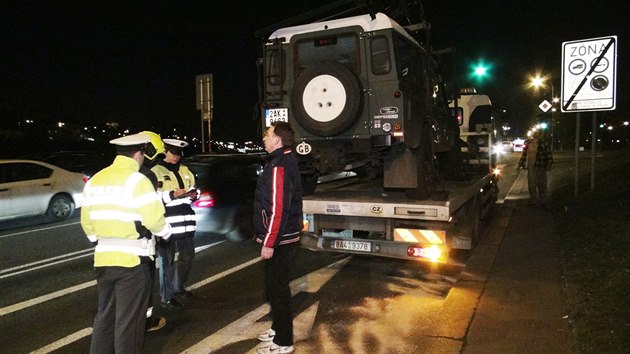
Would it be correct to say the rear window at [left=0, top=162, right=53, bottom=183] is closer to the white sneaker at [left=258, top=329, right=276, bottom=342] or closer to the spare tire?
the spare tire

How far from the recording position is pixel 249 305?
5547 mm

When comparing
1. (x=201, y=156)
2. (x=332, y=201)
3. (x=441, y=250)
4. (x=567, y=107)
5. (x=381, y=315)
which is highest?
(x=567, y=107)

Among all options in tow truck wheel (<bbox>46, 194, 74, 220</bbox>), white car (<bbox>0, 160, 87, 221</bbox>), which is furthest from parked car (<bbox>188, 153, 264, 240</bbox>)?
tow truck wheel (<bbox>46, 194, 74, 220</bbox>)

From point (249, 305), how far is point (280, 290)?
1530 millimetres

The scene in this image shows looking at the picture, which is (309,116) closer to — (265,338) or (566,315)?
(265,338)

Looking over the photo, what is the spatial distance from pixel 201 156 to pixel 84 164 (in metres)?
7.52

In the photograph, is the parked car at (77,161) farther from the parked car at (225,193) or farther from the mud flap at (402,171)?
the mud flap at (402,171)

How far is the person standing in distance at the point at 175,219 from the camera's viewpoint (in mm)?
5113

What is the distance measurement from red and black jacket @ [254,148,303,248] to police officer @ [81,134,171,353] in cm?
87

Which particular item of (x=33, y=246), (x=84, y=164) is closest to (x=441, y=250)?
(x=33, y=246)

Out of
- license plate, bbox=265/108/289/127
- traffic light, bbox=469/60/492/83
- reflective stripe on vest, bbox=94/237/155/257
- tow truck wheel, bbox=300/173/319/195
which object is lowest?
reflective stripe on vest, bbox=94/237/155/257

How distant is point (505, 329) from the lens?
464 cm

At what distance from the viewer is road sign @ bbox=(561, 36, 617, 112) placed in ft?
29.6

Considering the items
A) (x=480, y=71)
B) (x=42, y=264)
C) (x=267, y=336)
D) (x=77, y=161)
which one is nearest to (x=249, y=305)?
(x=267, y=336)
